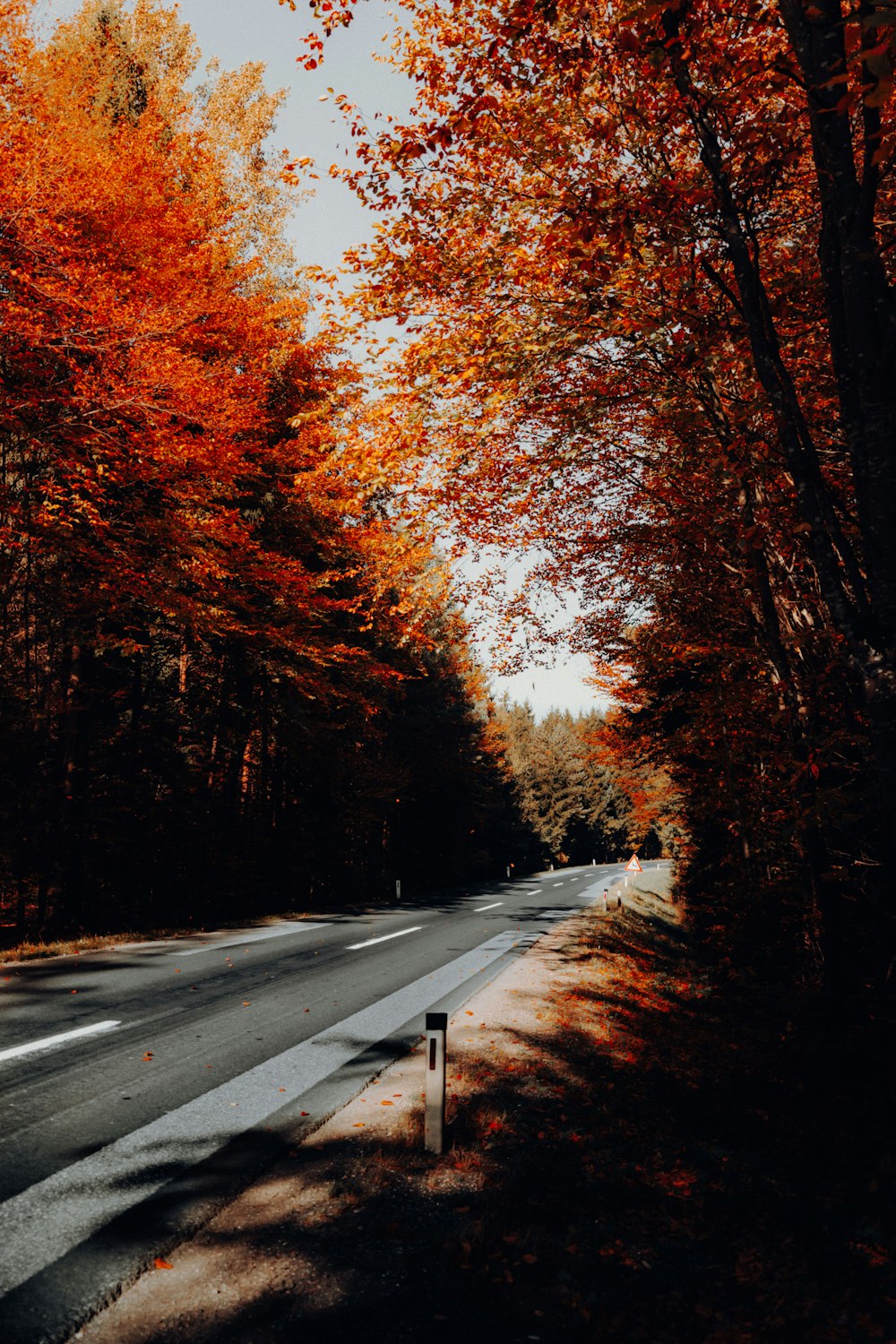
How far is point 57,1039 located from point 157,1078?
1.30 metres

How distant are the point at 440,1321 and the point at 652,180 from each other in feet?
28.4

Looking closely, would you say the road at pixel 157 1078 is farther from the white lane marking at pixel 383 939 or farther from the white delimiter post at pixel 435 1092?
the white delimiter post at pixel 435 1092

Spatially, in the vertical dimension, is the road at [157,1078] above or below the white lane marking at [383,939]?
above

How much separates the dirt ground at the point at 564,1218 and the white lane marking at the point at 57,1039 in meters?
2.67

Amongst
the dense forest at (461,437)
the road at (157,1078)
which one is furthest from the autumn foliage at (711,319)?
the road at (157,1078)

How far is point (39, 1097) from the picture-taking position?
5078 mm

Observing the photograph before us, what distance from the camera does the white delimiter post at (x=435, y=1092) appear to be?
463cm

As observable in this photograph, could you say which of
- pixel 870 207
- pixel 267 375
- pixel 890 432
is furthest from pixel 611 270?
pixel 267 375

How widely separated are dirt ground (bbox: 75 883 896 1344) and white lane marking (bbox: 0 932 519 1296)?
0.49 m

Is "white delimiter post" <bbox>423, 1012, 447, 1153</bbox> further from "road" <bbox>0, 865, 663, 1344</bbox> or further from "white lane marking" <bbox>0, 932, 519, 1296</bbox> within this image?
"white lane marking" <bbox>0, 932, 519, 1296</bbox>

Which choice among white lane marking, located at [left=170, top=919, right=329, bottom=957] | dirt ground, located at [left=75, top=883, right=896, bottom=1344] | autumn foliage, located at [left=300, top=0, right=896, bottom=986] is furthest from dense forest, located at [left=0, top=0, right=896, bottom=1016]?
white lane marking, located at [left=170, top=919, right=329, bottom=957]

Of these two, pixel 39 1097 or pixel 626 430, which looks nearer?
pixel 39 1097

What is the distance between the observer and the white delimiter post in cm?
463

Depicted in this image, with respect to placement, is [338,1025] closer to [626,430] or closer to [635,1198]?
[635,1198]
